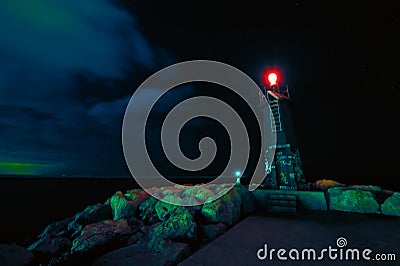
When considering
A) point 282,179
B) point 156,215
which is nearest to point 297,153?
point 282,179

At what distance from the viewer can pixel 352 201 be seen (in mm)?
7266

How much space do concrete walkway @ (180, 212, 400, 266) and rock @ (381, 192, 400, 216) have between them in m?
0.58

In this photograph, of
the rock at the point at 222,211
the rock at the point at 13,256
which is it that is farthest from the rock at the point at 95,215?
the rock at the point at 222,211

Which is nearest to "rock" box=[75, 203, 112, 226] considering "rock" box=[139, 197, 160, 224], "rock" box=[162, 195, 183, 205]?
"rock" box=[139, 197, 160, 224]

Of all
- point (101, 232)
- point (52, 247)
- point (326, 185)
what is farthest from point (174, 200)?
point (326, 185)

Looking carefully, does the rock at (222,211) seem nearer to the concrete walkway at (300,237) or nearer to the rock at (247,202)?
the concrete walkway at (300,237)

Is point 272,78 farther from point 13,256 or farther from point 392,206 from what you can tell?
point 13,256

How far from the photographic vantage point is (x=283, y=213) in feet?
23.8

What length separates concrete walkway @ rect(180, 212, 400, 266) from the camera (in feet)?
11.3

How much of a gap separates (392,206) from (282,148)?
468cm

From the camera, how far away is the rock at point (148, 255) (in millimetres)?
3320

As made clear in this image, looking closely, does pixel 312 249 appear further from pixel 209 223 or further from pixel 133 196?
pixel 133 196

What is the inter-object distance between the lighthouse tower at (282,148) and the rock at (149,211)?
638cm

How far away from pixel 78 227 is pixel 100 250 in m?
5.86
